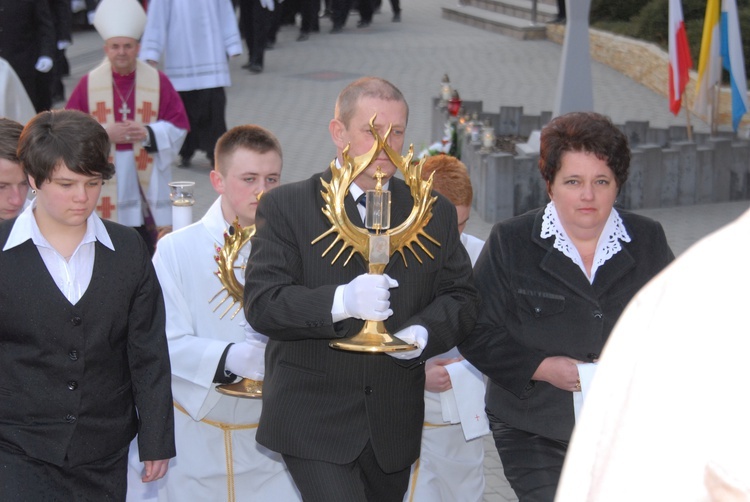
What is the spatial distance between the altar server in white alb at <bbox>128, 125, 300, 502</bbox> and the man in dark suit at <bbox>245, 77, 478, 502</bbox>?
0.84 metres

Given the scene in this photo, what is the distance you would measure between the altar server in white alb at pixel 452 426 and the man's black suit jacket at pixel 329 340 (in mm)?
900

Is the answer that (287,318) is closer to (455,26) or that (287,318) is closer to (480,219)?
(480,219)

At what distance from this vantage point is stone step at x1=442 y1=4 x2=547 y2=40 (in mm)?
22797

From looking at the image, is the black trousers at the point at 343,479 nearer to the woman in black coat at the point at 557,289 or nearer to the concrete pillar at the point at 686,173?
the woman in black coat at the point at 557,289

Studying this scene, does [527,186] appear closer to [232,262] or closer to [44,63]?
[44,63]

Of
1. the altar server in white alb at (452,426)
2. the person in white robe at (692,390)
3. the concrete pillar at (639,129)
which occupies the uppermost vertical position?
the person in white robe at (692,390)

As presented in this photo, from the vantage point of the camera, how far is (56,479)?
373cm

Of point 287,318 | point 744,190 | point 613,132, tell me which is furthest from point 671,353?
point 744,190

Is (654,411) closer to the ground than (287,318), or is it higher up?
higher up

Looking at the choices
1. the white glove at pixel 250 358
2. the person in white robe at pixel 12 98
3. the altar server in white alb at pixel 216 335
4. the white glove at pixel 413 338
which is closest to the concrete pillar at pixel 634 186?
the person in white robe at pixel 12 98

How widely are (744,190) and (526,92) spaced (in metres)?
6.38

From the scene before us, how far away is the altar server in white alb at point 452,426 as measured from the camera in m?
4.78

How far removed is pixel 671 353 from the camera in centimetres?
112

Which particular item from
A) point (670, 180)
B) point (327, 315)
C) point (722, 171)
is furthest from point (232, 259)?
point (722, 171)
